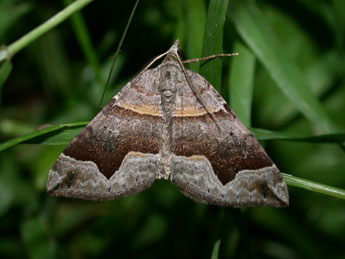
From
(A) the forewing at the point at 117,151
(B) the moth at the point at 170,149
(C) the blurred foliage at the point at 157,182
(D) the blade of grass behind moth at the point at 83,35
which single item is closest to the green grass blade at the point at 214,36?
(B) the moth at the point at 170,149

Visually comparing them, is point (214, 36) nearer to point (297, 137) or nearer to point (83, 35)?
point (297, 137)

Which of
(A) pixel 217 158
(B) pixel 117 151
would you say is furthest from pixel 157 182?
(A) pixel 217 158

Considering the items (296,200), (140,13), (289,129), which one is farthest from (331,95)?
(140,13)

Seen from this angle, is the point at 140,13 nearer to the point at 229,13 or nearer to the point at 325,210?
the point at 229,13

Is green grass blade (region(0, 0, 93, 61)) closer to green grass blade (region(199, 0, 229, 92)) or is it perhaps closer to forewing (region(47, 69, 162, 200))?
forewing (region(47, 69, 162, 200))

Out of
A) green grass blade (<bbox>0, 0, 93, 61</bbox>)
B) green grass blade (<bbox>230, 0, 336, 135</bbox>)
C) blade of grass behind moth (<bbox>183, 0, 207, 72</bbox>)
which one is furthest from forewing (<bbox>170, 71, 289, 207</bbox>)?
green grass blade (<bbox>0, 0, 93, 61</bbox>)

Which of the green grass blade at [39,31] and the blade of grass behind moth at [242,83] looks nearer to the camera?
the green grass blade at [39,31]

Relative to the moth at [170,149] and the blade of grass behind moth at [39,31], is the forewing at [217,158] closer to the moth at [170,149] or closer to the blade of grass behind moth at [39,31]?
the moth at [170,149]
